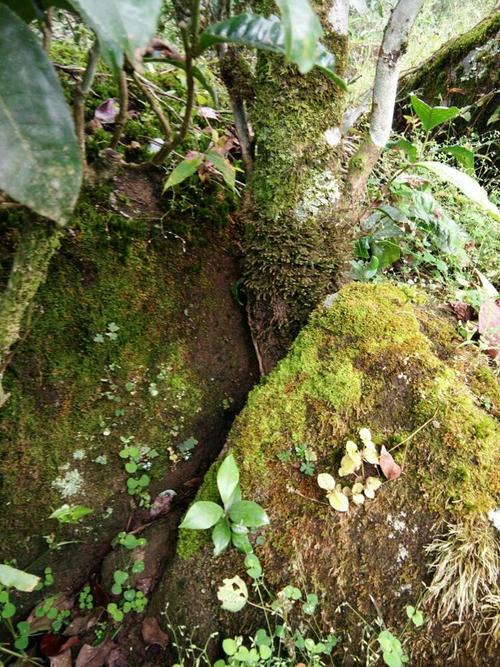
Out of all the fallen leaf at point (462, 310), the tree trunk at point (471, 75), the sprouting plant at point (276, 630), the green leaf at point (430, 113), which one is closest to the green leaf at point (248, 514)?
the sprouting plant at point (276, 630)

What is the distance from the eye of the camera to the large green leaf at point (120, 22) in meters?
0.57

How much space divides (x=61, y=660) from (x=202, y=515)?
0.56 m

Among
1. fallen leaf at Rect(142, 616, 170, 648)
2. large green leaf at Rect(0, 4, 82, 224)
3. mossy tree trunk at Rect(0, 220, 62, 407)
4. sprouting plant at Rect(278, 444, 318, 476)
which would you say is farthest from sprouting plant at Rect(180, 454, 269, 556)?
large green leaf at Rect(0, 4, 82, 224)

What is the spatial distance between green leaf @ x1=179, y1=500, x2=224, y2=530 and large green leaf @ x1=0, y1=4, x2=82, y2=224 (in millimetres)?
848

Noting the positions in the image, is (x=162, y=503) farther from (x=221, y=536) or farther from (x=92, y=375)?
(x=92, y=375)

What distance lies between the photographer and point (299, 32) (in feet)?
2.23

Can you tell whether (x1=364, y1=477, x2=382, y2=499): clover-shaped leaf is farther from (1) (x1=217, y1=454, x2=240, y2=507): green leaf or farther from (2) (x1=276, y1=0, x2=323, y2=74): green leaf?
(2) (x1=276, y1=0, x2=323, y2=74): green leaf

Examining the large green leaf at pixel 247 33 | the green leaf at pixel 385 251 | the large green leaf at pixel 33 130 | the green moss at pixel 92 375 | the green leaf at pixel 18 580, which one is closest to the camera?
the large green leaf at pixel 33 130

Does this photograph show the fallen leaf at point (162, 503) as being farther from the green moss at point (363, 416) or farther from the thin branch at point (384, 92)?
the thin branch at point (384, 92)

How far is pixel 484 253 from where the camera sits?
2467mm

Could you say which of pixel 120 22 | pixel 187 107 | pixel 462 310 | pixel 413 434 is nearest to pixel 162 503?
pixel 413 434

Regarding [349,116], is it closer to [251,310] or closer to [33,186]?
[251,310]

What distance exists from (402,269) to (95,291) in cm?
153

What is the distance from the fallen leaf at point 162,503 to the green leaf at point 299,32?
4.29 feet
